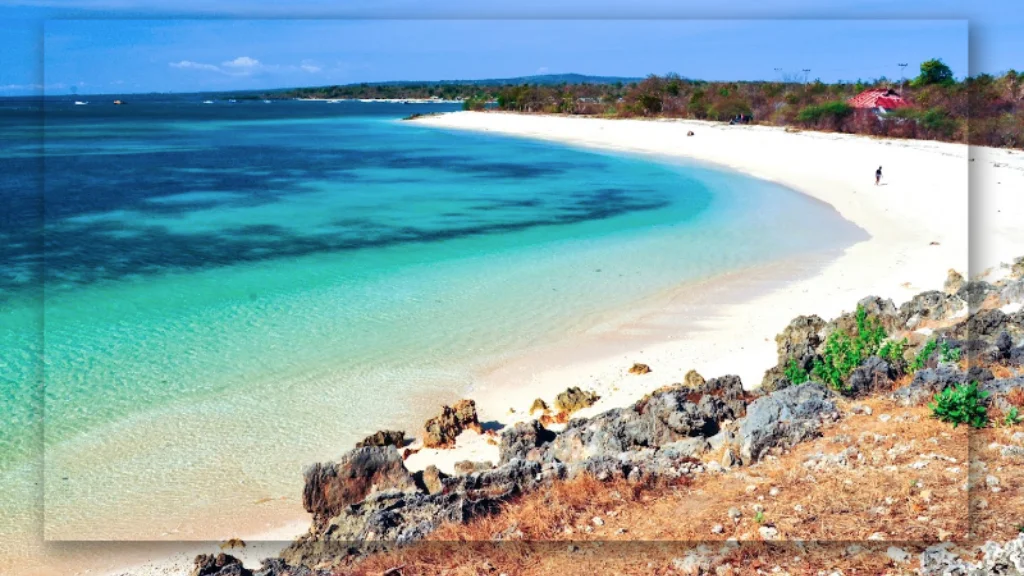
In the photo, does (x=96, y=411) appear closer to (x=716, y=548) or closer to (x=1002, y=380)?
(x=716, y=548)

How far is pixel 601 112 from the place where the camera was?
86.3 m

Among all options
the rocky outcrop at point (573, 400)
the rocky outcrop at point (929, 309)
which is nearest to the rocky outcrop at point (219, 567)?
the rocky outcrop at point (573, 400)

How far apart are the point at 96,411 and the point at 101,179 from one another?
1219 inches

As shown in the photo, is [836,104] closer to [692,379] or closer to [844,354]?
[692,379]

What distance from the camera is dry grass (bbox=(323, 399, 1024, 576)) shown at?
17.1 feet

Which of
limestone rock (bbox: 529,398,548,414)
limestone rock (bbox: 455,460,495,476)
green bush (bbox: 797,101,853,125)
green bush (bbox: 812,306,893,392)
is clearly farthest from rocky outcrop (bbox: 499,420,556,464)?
green bush (bbox: 797,101,853,125)

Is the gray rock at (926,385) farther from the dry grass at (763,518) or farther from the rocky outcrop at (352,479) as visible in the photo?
the rocky outcrop at (352,479)

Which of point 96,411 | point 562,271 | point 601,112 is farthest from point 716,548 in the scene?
point 601,112

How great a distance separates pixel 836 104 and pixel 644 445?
157 ft

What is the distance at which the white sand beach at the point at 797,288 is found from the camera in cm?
1140

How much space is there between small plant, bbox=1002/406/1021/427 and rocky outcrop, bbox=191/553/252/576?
6.12 metres

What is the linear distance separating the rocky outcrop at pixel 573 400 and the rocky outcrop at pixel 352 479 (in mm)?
3568

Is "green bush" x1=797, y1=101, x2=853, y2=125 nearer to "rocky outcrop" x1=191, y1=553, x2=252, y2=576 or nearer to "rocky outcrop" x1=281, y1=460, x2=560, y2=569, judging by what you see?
"rocky outcrop" x1=281, y1=460, x2=560, y2=569

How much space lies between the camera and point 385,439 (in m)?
9.58
